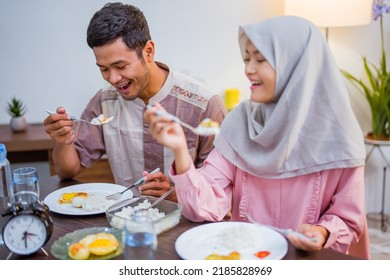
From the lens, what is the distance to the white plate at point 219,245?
1.12m

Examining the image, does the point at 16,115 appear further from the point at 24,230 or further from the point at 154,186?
the point at 24,230

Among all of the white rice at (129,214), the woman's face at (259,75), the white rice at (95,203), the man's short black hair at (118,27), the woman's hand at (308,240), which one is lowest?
the white rice at (95,203)

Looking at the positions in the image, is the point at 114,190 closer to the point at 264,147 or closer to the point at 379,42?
the point at 264,147

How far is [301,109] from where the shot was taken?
1.27 m

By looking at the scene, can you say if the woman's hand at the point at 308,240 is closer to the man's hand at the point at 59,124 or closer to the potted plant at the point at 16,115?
the man's hand at the point at 59,124

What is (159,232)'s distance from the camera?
4.02ft

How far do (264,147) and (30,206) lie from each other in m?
0.62

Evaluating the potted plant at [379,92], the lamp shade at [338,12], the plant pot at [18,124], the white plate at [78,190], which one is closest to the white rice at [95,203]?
the white plate at [78,190]

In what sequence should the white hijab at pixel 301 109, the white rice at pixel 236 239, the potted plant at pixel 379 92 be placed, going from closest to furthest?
the white rice at pixel 236 239, the white hijab at pixel 301 109, the potted plant at pixel 379 92

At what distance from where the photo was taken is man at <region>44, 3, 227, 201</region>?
5.48 ft

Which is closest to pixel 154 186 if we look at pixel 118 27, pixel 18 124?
pixel 118 27

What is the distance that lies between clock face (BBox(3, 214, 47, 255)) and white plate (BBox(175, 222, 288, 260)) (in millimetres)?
326

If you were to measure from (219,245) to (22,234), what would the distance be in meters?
0.45

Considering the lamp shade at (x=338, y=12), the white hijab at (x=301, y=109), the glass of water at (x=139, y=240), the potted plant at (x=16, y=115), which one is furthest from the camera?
the lamp shade at (x=338, y=12)
